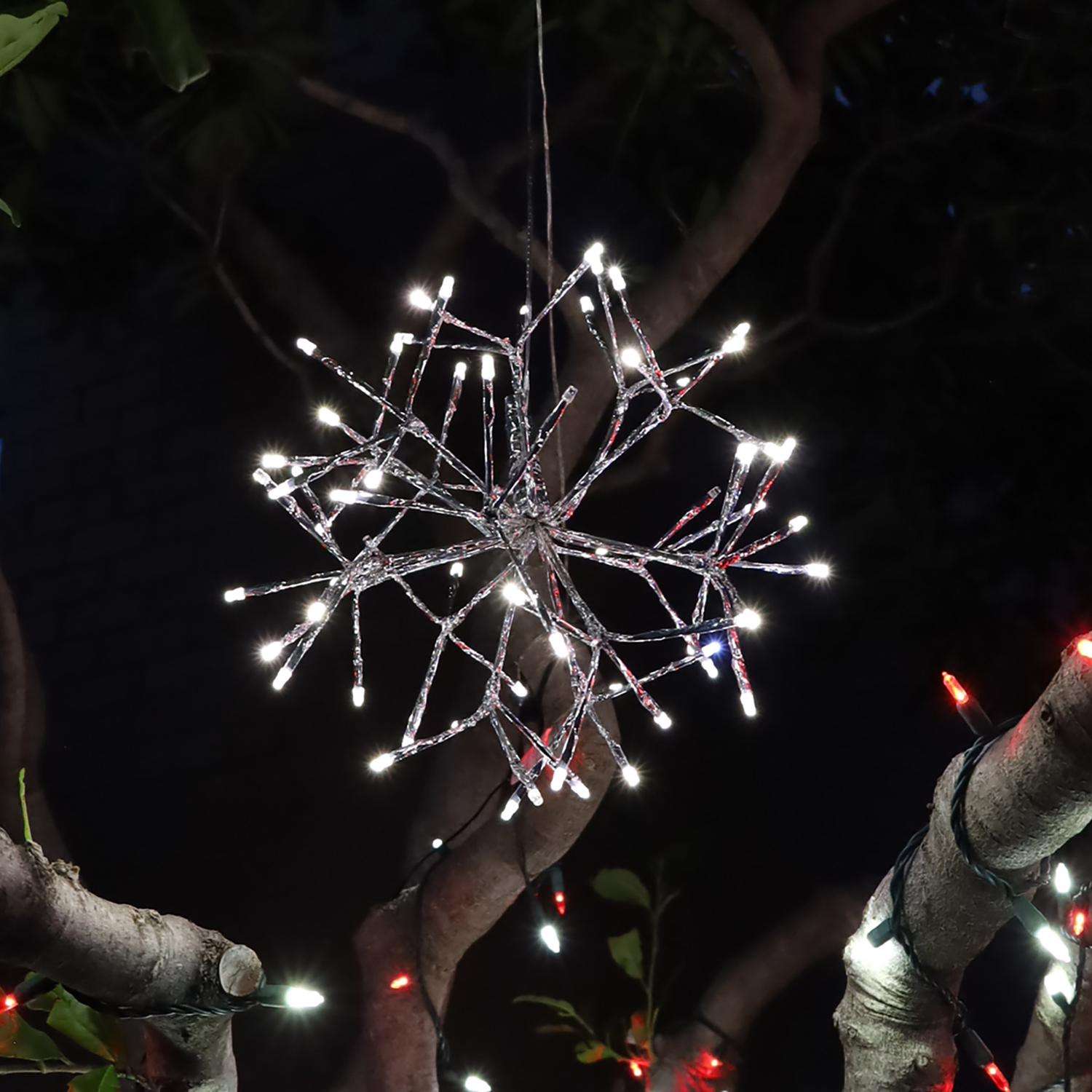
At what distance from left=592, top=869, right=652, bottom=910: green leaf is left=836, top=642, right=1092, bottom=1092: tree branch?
0.59 meters

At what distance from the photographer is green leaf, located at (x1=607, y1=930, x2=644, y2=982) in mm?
1968

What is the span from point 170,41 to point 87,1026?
117cm

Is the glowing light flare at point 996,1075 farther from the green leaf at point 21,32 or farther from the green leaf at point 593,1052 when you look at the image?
the green leaf at point 21,32

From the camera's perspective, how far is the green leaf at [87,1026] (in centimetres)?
151

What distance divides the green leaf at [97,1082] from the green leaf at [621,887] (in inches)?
32.5

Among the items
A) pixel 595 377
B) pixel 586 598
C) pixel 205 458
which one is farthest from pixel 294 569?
pixel 595 377

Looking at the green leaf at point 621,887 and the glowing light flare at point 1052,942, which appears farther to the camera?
the green leaf at point 621,887

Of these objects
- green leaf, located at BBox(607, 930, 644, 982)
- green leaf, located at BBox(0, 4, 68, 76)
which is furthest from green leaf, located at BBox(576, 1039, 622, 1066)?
green leaf, located at BBox(0, 4, 68, 76)

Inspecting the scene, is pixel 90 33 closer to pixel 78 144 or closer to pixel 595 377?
pixel 78 144

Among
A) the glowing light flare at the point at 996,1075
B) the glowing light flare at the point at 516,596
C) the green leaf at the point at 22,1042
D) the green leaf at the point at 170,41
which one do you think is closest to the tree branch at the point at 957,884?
the glowing light flare at the point at 996,1075

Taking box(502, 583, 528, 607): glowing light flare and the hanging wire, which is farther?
the hanging wire

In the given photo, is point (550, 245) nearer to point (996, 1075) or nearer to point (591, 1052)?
point (996, 1075)

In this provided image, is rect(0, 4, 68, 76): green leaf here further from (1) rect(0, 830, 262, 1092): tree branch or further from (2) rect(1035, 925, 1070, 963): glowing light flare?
(2) rect(1035, 925, 1070, 963): glowing light flare

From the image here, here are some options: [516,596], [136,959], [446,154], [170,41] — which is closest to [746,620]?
[516,596]
